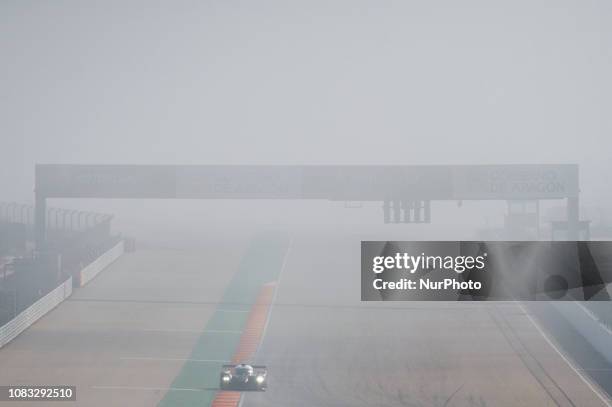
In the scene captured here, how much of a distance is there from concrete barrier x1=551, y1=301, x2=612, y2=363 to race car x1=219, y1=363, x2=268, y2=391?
13180 millimetres

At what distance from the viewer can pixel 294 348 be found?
3019 centimetres

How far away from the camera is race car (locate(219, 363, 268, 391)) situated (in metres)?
24.9

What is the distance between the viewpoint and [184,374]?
2677cm

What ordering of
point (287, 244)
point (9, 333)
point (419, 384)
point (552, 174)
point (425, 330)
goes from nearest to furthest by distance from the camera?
point (419, 384) < point (9, 333) < point (425, 330) < point (552, 174) < point (287, 244)

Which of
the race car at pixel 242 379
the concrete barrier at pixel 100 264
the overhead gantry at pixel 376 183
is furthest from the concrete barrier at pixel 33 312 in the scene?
the race car at pixel 242 379

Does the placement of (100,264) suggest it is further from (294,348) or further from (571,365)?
(571,365)

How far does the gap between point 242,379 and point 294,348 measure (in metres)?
5.10

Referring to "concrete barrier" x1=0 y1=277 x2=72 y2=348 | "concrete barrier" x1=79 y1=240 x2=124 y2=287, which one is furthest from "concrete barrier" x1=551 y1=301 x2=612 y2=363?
"concrete barrier" x1=79 y1=240 x2=124 y2=287

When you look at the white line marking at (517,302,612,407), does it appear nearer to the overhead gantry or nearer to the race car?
the overhead gantry

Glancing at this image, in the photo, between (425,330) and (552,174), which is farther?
(552,174)

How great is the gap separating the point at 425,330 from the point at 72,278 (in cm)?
1827

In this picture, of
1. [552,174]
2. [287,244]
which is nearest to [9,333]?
[552,174]

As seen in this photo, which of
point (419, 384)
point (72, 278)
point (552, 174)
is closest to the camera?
point (419, 384)

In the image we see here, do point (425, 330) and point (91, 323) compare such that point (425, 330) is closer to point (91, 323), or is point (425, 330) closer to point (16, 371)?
point (91, 323)
